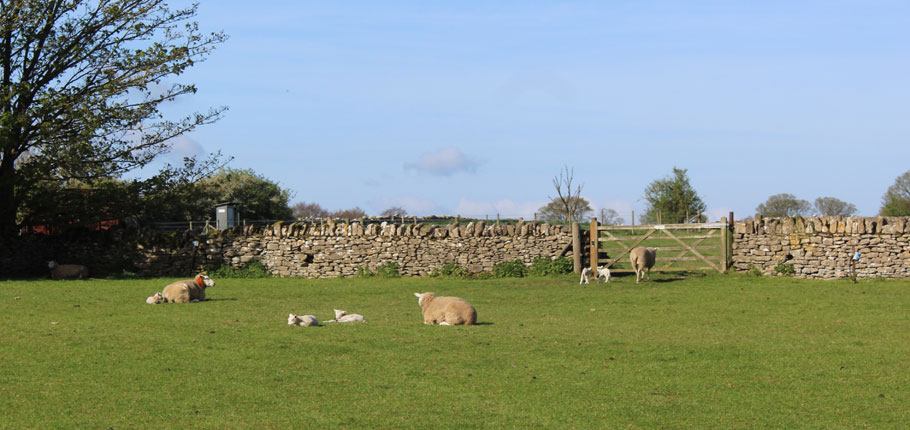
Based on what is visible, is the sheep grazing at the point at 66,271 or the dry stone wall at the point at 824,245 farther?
the sheep grazing at the point at 66,271

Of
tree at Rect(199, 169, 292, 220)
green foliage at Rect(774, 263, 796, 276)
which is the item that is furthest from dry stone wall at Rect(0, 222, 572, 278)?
tree at Rect(199, 169, 292, 220)

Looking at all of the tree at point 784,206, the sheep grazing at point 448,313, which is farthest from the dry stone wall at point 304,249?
the tree at point 784,206

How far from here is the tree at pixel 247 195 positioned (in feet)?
196

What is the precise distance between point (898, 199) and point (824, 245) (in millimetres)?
41391

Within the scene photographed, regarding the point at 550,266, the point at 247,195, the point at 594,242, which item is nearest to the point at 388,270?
the point at 550,266

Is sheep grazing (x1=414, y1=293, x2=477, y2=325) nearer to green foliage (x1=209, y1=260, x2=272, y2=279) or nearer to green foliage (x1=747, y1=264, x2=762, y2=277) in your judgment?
green foliage (x1=747, y1=264, x2=762, y2=277)

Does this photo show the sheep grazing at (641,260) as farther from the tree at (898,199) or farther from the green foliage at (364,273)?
the tree at (898,199)

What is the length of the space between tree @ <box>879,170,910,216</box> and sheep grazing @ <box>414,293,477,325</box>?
160 ft

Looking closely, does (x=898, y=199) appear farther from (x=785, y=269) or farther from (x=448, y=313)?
(x=448, y=313)

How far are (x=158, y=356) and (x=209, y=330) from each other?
8.85 feet

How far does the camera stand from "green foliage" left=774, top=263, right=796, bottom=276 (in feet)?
85.8

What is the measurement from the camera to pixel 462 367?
11039 mm

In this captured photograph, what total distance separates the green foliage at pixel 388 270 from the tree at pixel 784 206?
5562 cm

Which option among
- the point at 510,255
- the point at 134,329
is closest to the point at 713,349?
the point at 134,329
